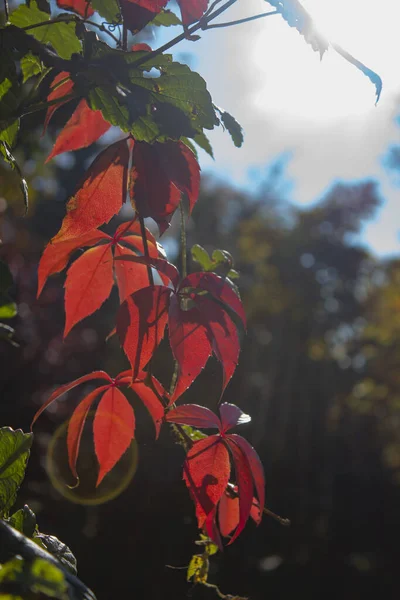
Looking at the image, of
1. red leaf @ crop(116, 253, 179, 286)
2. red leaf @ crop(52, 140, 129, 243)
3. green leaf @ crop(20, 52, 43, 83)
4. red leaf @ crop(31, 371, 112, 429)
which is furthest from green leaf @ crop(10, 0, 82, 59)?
red leaf @ crop(31, 371, 112, 429)

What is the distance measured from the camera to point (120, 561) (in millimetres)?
3699

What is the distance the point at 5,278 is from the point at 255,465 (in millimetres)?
371

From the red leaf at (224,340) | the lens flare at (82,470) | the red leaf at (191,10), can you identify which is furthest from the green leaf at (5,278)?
the lens flare at (82,470)

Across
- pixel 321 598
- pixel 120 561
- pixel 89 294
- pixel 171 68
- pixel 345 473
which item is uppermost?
pixel 171 68

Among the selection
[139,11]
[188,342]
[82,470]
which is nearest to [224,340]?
[188,342]

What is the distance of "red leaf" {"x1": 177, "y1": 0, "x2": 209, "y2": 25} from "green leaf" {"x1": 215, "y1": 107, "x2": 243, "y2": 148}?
104 millimetres

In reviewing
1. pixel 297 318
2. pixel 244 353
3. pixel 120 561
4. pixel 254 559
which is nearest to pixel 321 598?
pixel 254 559

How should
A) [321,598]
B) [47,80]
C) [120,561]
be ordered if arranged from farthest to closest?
[321,598] → [120,561] → [47,80]

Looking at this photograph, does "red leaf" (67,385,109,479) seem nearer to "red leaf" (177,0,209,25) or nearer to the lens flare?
"red leaf" (177,0,209,25)

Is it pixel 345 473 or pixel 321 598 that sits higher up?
pixel 321 598

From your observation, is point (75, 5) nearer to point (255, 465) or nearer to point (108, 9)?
point (108, 9)

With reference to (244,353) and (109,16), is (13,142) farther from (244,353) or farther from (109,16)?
(244,353)

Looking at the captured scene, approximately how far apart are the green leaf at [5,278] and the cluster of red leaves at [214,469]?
0.26 metres

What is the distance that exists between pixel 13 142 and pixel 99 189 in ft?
0.31
